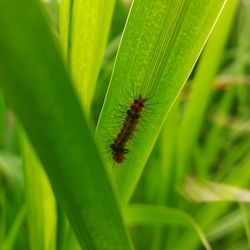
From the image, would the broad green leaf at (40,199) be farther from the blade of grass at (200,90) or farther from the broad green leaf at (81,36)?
the blade of grass at (200,90)

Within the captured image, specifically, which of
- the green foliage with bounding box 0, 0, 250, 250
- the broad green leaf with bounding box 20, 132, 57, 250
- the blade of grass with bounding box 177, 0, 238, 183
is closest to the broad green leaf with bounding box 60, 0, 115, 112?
the green foliage with bounding box 0, 0, 250, 250

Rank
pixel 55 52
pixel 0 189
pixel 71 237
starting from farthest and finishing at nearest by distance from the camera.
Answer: pixel 0 189 < pixel 71 237 < pixel 55 52

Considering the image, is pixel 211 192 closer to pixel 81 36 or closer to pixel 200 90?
pixel 200 90

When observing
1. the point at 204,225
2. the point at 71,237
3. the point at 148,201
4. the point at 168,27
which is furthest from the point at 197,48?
the point at 148,201

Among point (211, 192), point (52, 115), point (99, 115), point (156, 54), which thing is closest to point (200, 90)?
point (211, 192)

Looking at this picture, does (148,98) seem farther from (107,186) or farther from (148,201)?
(148,201)

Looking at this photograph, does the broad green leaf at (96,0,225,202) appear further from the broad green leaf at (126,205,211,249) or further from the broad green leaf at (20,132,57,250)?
the broad green leaf at (126,205,211,249)
